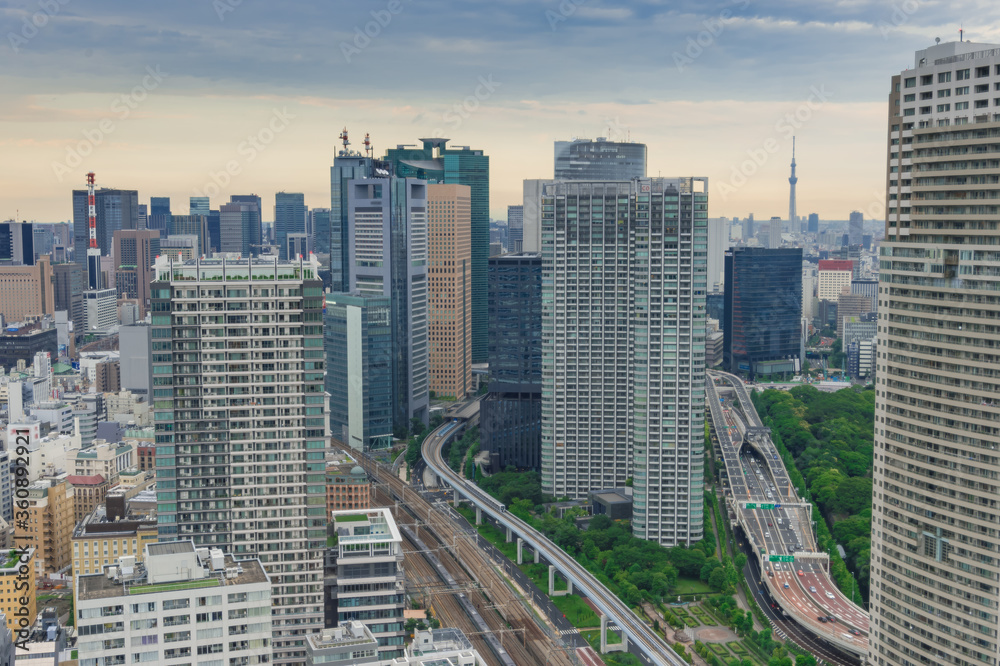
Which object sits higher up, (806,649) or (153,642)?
(153,642)

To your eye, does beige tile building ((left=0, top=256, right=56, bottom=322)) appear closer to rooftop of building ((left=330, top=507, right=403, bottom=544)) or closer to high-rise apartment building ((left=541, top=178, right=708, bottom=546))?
high-rise apartment building ((left=541, top=178, right=708, bottom=546))

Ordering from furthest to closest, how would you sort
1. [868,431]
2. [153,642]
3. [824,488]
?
1. [868,431]
2. [824,488]
3. [153,642]

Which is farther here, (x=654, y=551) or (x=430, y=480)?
(x=430, y=480)

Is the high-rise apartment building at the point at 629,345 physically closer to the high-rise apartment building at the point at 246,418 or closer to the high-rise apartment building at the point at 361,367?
the high-rise apartment building at the point at 361,367

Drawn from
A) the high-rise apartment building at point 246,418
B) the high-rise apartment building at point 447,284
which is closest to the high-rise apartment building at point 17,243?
the high-rise apartment building at point 447,284

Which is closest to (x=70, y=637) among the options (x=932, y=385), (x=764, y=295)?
(x=932, y=385)

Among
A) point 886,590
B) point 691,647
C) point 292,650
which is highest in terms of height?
point 886,590

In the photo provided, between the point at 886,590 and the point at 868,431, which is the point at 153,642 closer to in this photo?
the point at 886,590

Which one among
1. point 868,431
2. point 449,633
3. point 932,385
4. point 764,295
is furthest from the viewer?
point 764,295
